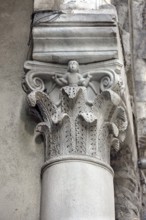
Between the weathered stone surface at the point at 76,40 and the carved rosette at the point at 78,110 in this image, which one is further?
the weathered stone surface at the point at 76,40

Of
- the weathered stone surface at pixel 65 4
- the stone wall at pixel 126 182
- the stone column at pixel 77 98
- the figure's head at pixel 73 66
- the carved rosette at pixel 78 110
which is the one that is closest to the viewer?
the stone column at pixel 77 98

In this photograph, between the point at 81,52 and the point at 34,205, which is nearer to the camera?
the point at 34,205

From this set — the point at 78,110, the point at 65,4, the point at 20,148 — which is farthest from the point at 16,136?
the point at 65,4

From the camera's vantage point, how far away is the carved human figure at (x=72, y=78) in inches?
95.2

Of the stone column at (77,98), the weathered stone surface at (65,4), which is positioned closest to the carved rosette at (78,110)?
the stone column at (77,98)

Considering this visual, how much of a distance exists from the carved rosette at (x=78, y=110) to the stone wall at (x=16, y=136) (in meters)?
0.09

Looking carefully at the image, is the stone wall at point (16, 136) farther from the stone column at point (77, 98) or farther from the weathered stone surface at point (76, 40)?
the weathered stone surface at point (76, 40)

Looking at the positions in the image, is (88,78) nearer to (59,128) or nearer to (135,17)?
(59,128)

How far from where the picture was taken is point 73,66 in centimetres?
245

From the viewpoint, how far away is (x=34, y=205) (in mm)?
2264

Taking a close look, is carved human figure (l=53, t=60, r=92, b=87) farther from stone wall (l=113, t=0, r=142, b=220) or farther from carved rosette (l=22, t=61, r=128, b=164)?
stone wall (l=113, t=0, r=142, b=220)

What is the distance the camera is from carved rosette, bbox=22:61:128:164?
2.33 meters

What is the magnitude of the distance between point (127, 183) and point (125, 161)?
0.40 ft

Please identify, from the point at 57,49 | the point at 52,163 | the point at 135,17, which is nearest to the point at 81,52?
the point at 57,49
